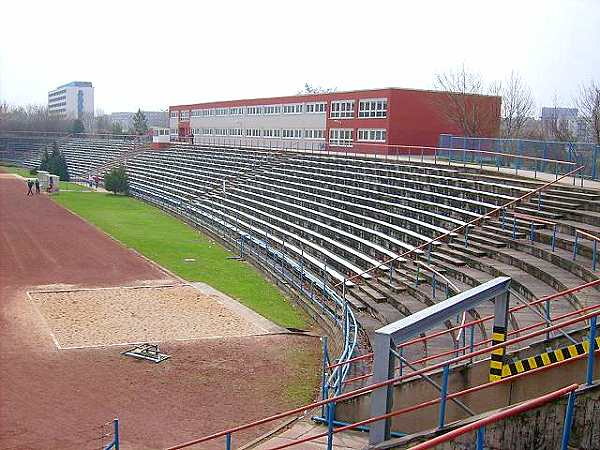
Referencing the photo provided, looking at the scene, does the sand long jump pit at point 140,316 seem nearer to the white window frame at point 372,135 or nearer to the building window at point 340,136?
the white window frame at point 372,135

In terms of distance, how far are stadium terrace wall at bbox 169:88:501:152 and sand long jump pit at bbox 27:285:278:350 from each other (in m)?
20.6

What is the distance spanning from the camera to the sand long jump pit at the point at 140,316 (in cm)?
1817

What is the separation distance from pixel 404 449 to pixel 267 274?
63.1 feet

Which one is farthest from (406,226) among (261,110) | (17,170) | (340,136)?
(17,170)

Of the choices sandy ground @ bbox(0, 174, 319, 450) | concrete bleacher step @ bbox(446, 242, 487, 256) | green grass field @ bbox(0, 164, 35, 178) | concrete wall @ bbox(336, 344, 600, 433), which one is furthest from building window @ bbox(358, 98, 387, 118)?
green grass field @ bbox(0, 164, 35, 178)

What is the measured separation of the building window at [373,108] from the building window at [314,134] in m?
6.04

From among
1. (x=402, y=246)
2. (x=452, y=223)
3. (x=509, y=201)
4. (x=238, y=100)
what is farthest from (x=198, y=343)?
(x=238, y=100)

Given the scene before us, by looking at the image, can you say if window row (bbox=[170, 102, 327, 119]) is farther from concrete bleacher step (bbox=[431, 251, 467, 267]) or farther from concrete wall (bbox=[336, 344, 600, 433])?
concrete wall (bbox=[336, 344, 600, 433])

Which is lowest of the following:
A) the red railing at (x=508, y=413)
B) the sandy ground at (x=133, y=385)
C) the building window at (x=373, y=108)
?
the sandy ground at (x=133, y=385)

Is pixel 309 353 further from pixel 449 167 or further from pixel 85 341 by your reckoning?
pixel 449 167

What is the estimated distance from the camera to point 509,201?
22891mm

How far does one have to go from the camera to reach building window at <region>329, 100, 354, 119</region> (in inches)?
1916

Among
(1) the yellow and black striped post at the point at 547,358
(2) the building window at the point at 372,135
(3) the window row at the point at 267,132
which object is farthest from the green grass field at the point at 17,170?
(1) the yellow and black striped post at the point at 547,358

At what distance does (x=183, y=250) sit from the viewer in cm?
3222
